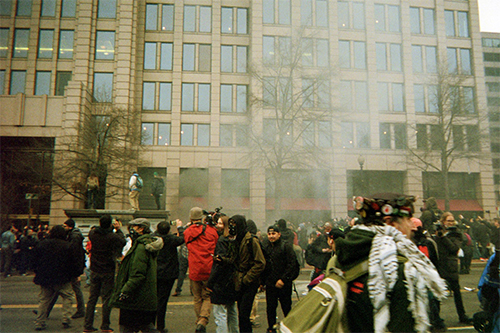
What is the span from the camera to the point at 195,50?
24.5 metres

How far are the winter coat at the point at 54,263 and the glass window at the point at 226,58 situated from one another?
21.0 metres

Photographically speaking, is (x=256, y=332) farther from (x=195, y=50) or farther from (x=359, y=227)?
(x=195, y=50)

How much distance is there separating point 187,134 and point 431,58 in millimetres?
15833

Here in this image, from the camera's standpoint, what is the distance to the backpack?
1416mm

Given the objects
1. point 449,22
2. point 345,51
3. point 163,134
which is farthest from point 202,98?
point 449,22

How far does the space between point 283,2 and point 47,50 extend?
16249mm

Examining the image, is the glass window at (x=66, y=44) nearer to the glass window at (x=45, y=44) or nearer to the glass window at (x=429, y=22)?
the glass window at (x=45, y=44)

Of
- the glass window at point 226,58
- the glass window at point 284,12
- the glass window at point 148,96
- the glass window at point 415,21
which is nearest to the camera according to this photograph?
the glass window at point 415,21

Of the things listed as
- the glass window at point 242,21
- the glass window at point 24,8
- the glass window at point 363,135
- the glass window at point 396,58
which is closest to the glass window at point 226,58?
the glass window at point 242,21

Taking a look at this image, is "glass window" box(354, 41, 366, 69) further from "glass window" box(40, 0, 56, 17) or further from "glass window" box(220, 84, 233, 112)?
"glass window" box(40, 0, 56, 17)

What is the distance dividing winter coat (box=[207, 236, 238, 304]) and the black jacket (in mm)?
446

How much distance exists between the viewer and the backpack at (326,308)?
1416 mm

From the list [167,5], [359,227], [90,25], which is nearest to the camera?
[359,227]

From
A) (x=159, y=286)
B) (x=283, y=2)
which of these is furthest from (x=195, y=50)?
(x=159, y=286)
